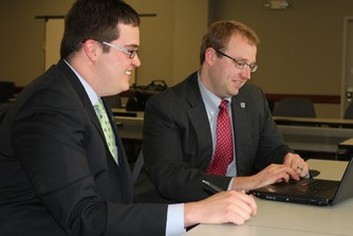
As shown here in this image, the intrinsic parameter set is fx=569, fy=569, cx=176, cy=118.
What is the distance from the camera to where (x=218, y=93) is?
2529 mm

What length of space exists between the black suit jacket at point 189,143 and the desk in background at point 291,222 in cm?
43

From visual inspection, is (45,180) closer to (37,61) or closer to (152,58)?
(152,58)

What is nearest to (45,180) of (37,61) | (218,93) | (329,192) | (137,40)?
(137,40)

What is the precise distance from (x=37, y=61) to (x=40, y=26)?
0.67 m

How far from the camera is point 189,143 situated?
242 cm

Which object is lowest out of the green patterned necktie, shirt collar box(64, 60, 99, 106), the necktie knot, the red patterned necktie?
the red patterned necktie

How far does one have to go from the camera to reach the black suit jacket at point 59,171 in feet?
4.60

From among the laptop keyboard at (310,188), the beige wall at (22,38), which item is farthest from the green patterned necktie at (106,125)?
the beige wall at (22,38)

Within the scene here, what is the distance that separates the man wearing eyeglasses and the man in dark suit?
497 mm

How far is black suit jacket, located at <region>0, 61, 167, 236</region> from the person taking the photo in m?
1.40

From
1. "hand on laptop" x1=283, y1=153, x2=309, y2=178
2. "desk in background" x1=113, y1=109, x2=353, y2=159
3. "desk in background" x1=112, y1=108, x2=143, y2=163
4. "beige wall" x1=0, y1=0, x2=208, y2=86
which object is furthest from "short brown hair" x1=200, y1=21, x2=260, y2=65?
"beige wall" x1=0, y1=0, x2=208, y2=86

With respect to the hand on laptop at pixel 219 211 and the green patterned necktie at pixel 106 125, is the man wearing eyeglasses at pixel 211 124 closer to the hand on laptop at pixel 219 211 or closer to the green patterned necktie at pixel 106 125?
the green patterned necktie at pixel 106 125

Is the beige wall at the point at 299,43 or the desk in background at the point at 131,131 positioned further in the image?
the beige wall at the point at 299,43

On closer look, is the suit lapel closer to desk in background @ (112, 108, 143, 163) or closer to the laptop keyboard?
the laptop keyboard
